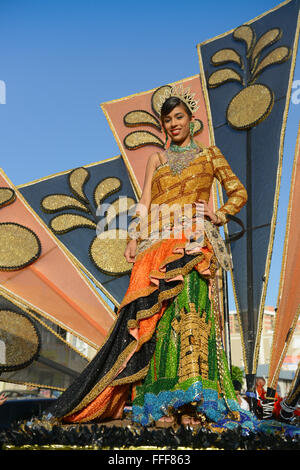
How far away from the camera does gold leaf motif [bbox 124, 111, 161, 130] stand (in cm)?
545

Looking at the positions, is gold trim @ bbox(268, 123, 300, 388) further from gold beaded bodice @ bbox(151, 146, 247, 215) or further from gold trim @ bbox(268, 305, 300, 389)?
gold beaded bodice @ bbox(151, 146, 247, 215)

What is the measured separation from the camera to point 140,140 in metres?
5.36

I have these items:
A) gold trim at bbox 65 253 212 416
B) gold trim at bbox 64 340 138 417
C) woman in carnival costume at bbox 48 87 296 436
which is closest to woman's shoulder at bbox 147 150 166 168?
woman in carnival costume at bbox 48 87 296 436

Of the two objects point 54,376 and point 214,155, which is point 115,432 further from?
point 54,376

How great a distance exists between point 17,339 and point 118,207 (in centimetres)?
202

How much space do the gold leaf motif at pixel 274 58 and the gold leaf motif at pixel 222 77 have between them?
25 cm

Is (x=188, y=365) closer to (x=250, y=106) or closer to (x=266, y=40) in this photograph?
(x=250, y=106)

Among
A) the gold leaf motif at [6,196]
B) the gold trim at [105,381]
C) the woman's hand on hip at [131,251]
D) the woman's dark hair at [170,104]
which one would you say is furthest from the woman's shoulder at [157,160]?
the gold leaf motif at [6,196]

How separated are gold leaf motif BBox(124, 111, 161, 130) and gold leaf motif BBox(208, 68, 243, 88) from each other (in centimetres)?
89

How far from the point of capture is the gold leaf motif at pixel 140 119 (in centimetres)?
545

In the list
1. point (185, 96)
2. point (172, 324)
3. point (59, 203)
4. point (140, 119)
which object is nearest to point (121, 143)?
point (140, 119)

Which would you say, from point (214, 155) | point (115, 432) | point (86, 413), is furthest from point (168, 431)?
point (214, 155)

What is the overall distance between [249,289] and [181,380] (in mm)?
2174

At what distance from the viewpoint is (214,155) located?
2877 millimetres
